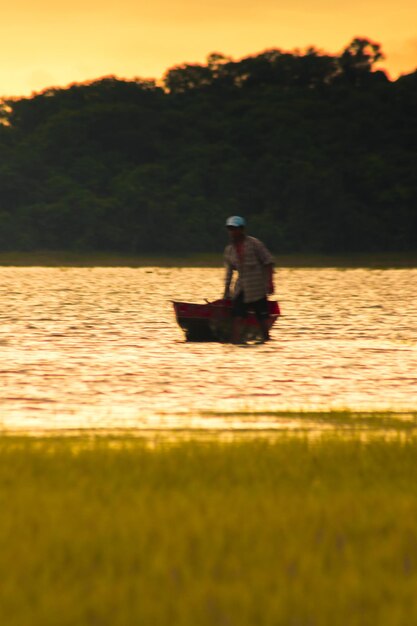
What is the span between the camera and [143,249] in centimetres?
9462

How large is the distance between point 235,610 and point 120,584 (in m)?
0.56

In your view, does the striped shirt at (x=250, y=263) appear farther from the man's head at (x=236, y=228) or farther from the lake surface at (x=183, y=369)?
the lake surface at (x=183, y=369)

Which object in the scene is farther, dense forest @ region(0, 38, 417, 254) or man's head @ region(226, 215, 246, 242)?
dense forest @ region(0, 38, 417, 254)

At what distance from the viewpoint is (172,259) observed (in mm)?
94375

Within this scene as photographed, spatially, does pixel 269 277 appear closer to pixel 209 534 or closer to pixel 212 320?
pixel 212 320

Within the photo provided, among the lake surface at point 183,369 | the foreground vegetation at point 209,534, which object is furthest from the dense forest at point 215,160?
the foreground vegetation at point 209,534

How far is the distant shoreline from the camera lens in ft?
295

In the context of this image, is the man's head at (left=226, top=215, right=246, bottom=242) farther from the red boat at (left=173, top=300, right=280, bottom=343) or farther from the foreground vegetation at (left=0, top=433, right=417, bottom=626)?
the foreground vegetation at (left=0, top=433, right=417, bottom=626)

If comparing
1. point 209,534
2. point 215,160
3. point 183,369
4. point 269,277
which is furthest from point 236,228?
point 215,160

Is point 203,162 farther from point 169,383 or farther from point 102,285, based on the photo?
point 169,383

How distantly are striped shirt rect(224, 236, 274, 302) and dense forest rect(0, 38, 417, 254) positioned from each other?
3001 inches

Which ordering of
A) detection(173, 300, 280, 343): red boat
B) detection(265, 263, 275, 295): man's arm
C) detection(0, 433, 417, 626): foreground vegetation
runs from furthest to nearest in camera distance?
detection(173, 300, 280, 343): red boat, detection(265, 263, 275, 295): man's arm, detection(0, 433, 417, 626): foreground vegetation

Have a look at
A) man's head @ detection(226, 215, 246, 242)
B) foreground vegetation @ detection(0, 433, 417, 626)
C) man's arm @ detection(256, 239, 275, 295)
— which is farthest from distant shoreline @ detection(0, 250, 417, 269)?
foreground vegetation @ detection(0, 433, 417, 626)

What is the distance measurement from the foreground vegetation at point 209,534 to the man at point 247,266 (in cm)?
895
